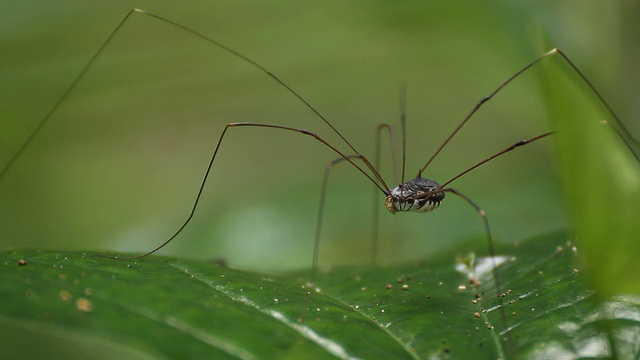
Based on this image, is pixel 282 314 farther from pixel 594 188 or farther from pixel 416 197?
pixel 416 197

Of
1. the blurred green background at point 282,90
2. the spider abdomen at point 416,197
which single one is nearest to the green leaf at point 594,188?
the blurred green background at point 282,90

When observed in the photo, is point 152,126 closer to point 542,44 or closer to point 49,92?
point 49,92

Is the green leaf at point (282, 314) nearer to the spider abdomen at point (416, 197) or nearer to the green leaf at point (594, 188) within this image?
the green leaf at point (594, 188)

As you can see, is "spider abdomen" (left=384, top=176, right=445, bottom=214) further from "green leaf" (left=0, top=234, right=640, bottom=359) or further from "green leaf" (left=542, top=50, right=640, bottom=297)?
"green leaf" (left=542, top=50, right=640, bottom=297)

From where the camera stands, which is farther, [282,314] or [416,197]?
[416,197]

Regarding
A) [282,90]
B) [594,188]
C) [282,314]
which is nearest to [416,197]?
[282,314]

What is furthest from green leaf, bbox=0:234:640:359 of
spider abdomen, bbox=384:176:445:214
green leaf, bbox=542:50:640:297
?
spider abdomen, bbox=384:176:445:214

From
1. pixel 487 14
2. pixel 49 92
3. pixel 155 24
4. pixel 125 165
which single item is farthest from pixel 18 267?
pixel 125 165
